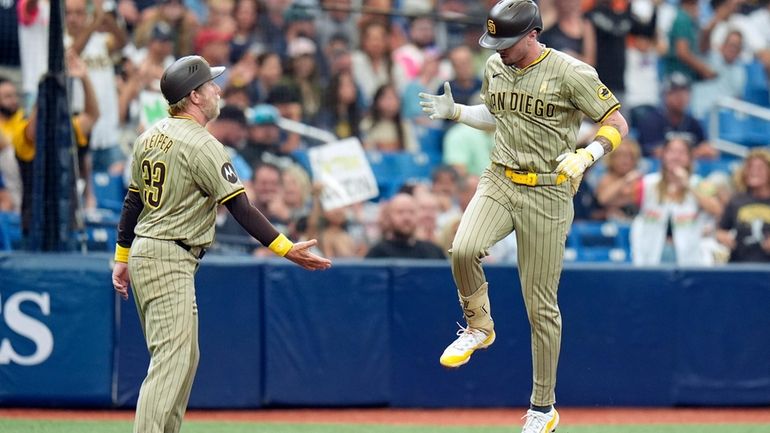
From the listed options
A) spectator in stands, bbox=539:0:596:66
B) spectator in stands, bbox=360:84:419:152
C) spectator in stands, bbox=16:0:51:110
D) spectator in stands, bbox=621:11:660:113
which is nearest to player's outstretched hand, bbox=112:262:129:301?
spectator in stands, bbox=16:0:51:110

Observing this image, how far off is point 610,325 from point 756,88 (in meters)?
6.55

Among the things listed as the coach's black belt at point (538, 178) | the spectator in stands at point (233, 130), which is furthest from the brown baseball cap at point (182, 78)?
the spectator in stands at point (233, 130)

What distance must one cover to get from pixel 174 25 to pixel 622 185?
15.0ft

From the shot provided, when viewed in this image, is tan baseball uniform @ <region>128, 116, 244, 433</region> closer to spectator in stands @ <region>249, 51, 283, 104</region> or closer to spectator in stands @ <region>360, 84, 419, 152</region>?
spectator in stands @ <region>249, 51, 283, 104</region>

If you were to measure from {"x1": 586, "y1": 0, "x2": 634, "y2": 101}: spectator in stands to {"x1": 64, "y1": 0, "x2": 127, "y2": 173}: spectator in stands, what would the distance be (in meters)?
5.03

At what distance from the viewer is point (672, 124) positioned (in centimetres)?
1355

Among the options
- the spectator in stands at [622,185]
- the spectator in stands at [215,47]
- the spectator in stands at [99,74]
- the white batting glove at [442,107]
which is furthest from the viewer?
the spectator in stands at [215,47]

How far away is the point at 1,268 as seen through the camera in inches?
356

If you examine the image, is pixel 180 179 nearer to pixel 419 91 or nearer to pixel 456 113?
pixel 456 113

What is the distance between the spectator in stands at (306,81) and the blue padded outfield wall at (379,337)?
11.4ft

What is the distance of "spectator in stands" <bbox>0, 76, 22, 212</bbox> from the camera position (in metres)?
10.5

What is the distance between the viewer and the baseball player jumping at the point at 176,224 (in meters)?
6.03

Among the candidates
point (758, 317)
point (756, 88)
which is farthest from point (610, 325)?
point (756, 88)

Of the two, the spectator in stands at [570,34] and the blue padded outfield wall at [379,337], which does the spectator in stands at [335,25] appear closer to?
the spectator in stands at [570,34]
